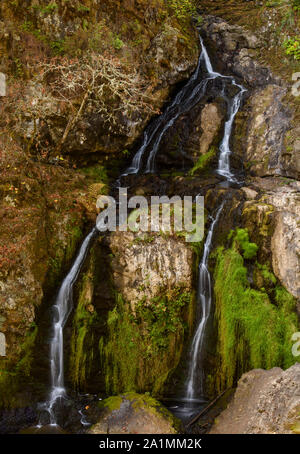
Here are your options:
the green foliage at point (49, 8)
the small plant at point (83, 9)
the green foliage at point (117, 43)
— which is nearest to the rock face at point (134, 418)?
the green foliage at point (117, 43)

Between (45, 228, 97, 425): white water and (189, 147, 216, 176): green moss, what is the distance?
5.36 m

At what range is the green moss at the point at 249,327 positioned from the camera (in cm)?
632

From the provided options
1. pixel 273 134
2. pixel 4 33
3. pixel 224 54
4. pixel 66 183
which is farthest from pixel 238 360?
pixel 224 54

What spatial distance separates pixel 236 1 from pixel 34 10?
11.5m

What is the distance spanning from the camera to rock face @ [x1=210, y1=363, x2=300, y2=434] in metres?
4.83

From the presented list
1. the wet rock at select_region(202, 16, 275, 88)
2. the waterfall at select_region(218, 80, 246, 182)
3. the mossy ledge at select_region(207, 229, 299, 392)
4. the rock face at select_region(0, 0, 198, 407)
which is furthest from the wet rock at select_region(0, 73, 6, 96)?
the wet rock at select_region(202, 16, 275, 88)

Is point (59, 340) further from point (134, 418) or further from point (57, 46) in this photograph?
point (57, 46)

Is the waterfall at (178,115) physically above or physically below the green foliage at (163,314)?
above

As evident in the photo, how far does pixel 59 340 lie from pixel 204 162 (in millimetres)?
7357

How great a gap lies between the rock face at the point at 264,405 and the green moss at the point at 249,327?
284 mm

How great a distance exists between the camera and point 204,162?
10797mm

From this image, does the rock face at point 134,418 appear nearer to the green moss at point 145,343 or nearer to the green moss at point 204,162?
the green moss at point 145,343

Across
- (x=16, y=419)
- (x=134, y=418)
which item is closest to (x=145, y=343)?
(x=134, y=418)

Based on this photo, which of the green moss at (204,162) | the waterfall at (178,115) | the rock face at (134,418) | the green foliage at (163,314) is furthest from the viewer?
the waterfall at (178,115)
